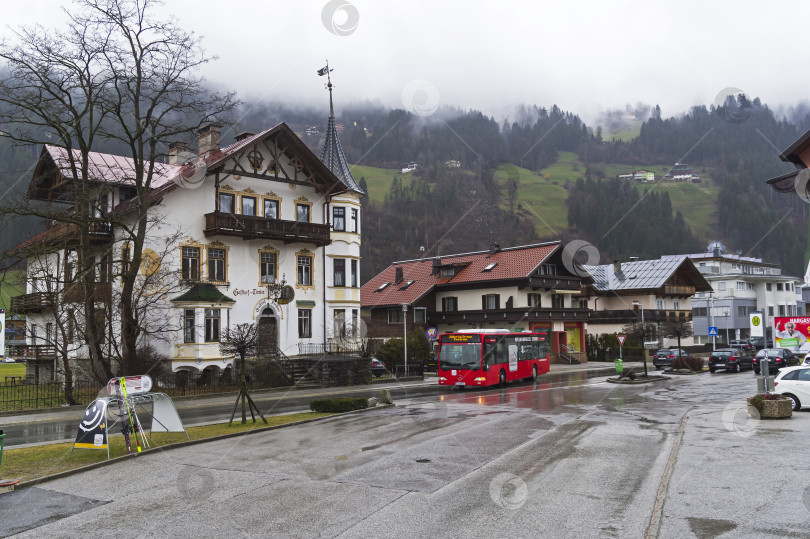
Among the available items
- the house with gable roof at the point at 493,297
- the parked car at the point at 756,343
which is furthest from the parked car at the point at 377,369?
the parked car at the point at 756,343

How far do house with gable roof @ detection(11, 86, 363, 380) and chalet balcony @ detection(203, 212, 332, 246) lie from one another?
62 mm

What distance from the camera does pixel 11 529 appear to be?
8930 mm

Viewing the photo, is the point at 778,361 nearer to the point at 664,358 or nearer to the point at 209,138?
the point at 664,358

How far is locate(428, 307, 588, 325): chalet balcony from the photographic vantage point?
55.7 m

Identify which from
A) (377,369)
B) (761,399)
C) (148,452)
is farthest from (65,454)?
(377,369)

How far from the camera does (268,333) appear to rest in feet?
123

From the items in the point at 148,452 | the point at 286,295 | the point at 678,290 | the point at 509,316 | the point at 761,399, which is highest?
the point at 678,290

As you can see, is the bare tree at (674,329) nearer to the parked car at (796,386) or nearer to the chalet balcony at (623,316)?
the chalet balcony at (623,316)

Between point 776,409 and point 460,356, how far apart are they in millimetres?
16988

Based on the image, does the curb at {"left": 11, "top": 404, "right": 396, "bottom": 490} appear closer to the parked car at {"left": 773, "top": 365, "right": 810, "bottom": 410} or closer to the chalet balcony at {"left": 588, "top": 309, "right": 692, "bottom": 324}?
the parked car at {"left": 773, "top": 365, "right": 810, "bottom": 410}

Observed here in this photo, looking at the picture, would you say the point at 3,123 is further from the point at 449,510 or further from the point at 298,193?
the point at 449,510

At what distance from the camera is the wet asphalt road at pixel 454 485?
8617 mm

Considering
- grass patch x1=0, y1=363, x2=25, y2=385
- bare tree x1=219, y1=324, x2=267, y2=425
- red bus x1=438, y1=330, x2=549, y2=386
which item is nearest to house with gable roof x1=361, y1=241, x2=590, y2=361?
red bus x1=438, y1=330, x2=549, y2=386

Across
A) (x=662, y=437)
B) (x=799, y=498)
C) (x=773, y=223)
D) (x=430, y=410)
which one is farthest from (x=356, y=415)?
(x=773, y=223)
